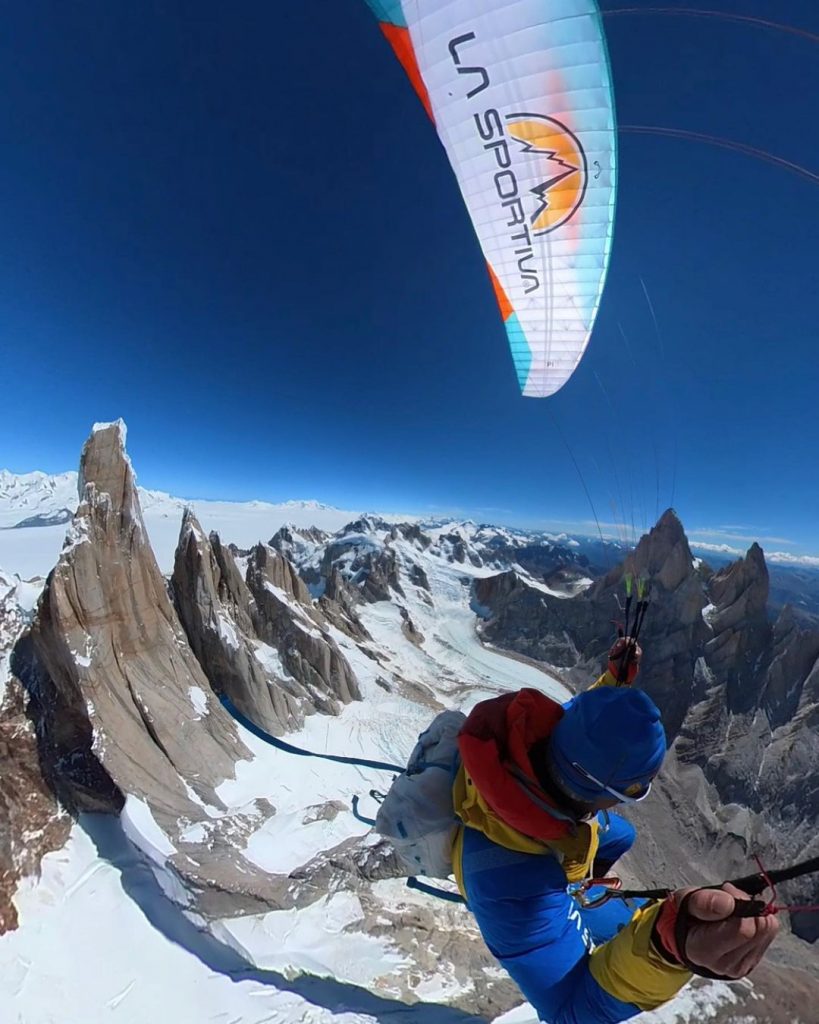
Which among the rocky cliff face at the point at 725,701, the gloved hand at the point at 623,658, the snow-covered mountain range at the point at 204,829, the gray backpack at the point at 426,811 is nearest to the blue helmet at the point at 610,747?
the gray backpack at the point at 426,811

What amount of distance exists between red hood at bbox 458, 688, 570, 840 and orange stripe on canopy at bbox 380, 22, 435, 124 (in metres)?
Answer: 8.55

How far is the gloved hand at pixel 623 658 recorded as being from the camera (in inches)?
190

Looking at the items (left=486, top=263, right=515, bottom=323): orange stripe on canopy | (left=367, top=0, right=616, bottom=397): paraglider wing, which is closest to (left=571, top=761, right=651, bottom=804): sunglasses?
(left=367, top=0, right=616, bottom=397): paraglider wing

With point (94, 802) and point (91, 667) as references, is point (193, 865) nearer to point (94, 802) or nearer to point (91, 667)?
point (94, 802)

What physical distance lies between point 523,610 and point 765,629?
135ft

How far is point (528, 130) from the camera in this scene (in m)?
6.87

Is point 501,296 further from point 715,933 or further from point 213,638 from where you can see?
point 213,638

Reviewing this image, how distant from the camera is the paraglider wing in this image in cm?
620

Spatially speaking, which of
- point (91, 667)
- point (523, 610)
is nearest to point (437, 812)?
point (91, 667)

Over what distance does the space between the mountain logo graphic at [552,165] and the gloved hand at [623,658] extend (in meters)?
6.50

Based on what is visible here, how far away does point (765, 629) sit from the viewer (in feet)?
167

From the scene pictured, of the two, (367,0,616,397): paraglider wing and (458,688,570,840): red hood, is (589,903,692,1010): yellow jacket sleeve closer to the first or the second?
(458,688,570,840): red hood

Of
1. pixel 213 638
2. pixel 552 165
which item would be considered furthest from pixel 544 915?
pixel 213 638

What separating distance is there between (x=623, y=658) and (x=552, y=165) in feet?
23.6
